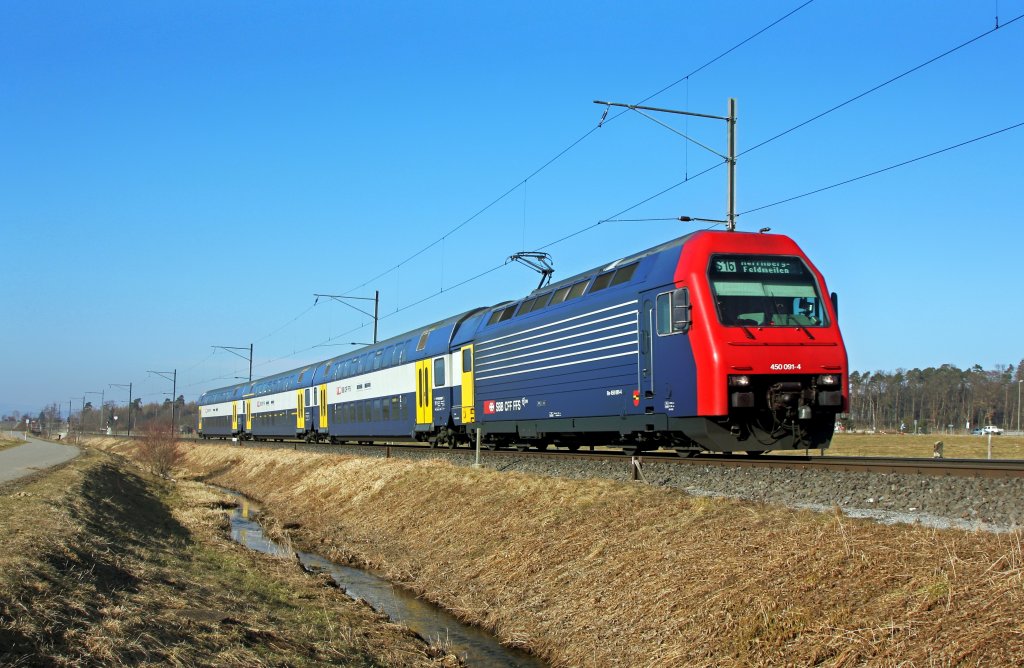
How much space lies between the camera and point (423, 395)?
33000 millimetres

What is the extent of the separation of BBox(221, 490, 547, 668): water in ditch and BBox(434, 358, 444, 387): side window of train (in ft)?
35.4

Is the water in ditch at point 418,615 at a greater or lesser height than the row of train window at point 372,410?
lesser

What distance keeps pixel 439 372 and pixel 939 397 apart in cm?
12852

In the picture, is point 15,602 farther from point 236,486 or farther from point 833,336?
point 236,486

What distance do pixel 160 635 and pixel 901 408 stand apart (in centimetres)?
14914

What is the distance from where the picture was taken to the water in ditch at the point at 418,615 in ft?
37.2

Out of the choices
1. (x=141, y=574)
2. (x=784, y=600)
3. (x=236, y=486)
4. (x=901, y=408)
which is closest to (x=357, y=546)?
(x=141, y=574)

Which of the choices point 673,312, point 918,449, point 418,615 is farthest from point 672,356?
point 918,449

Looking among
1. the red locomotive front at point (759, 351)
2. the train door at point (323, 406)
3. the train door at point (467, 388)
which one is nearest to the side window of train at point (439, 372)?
the train door at point (467, 388)

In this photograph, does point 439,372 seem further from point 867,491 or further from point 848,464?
point 867,491

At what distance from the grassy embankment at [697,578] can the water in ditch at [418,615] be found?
0.23 m

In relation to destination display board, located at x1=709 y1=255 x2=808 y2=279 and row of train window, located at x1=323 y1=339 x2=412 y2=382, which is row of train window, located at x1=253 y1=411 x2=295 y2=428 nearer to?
row of train window, located at x1=323 y1=339 x2=412 y2=382

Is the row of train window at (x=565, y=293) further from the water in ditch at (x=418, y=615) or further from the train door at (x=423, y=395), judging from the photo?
the water in ditch at (x=418, y=615)

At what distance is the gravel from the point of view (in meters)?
10.1
